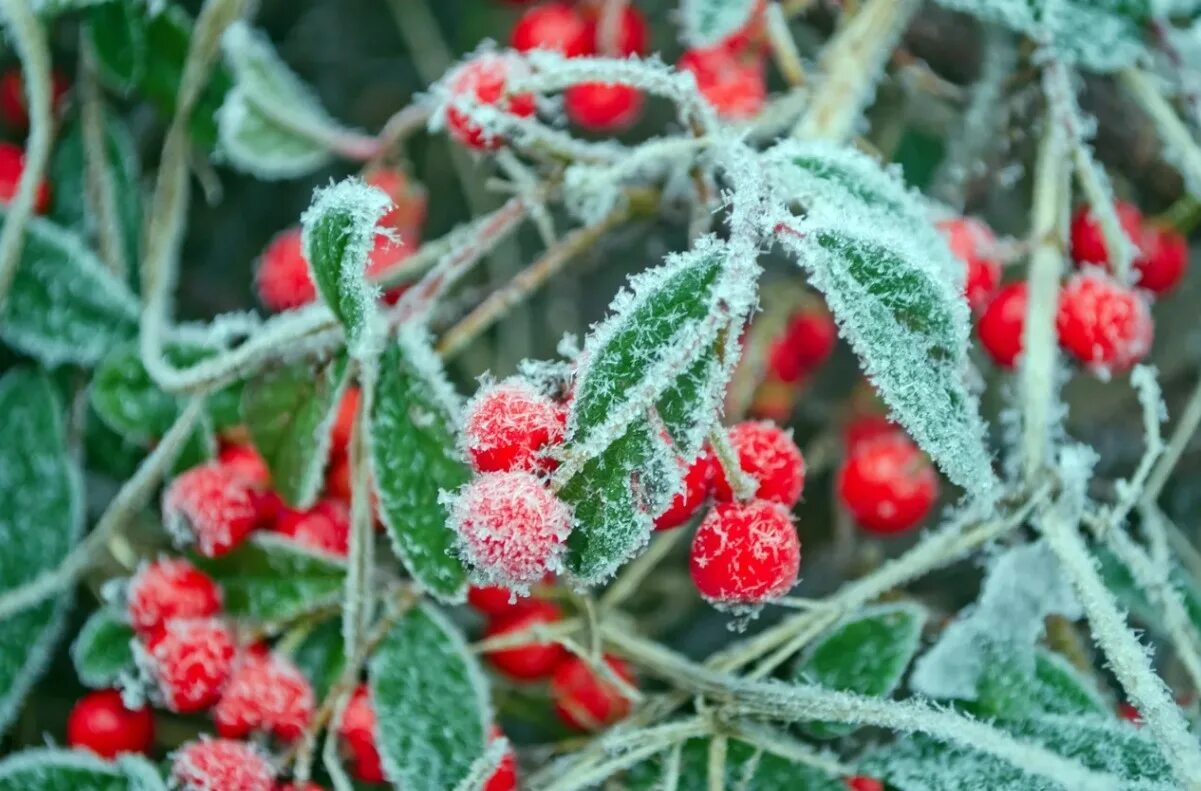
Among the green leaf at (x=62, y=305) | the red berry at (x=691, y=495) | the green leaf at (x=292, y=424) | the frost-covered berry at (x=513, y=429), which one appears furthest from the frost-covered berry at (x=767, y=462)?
the green leaf at (x=62, y=305)

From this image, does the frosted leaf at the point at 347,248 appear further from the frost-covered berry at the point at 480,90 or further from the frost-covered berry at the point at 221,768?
the frost-covered berry at the point at 221,768

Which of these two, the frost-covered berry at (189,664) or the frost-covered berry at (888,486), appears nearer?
the frost-covered berry at (189,664)

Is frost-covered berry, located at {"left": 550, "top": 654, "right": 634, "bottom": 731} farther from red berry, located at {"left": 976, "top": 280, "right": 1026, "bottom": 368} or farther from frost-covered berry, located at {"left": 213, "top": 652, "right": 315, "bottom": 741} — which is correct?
red berry, located at {"left": 976, "top": 280, "right": 1026, "bottom": 368}

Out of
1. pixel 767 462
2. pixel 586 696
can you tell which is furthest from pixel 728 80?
pixel 586 696

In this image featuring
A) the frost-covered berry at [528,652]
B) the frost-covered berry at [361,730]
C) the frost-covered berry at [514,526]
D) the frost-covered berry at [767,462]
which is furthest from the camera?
the frost-covered berry at [528,652]

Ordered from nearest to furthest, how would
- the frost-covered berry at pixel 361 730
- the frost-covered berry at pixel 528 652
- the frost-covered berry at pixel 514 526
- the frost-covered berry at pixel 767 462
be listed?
the frost-covered berry at pixel 514 526
the frost-covered berry at pixel 767 462
the frost-covered berry at pixel 361 730
the frost-covered berry at pixel 528 652

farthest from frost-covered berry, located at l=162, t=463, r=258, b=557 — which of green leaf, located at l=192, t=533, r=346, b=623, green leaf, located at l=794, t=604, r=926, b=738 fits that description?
green leaf, located at l=794, t=604, r=926, b=738
